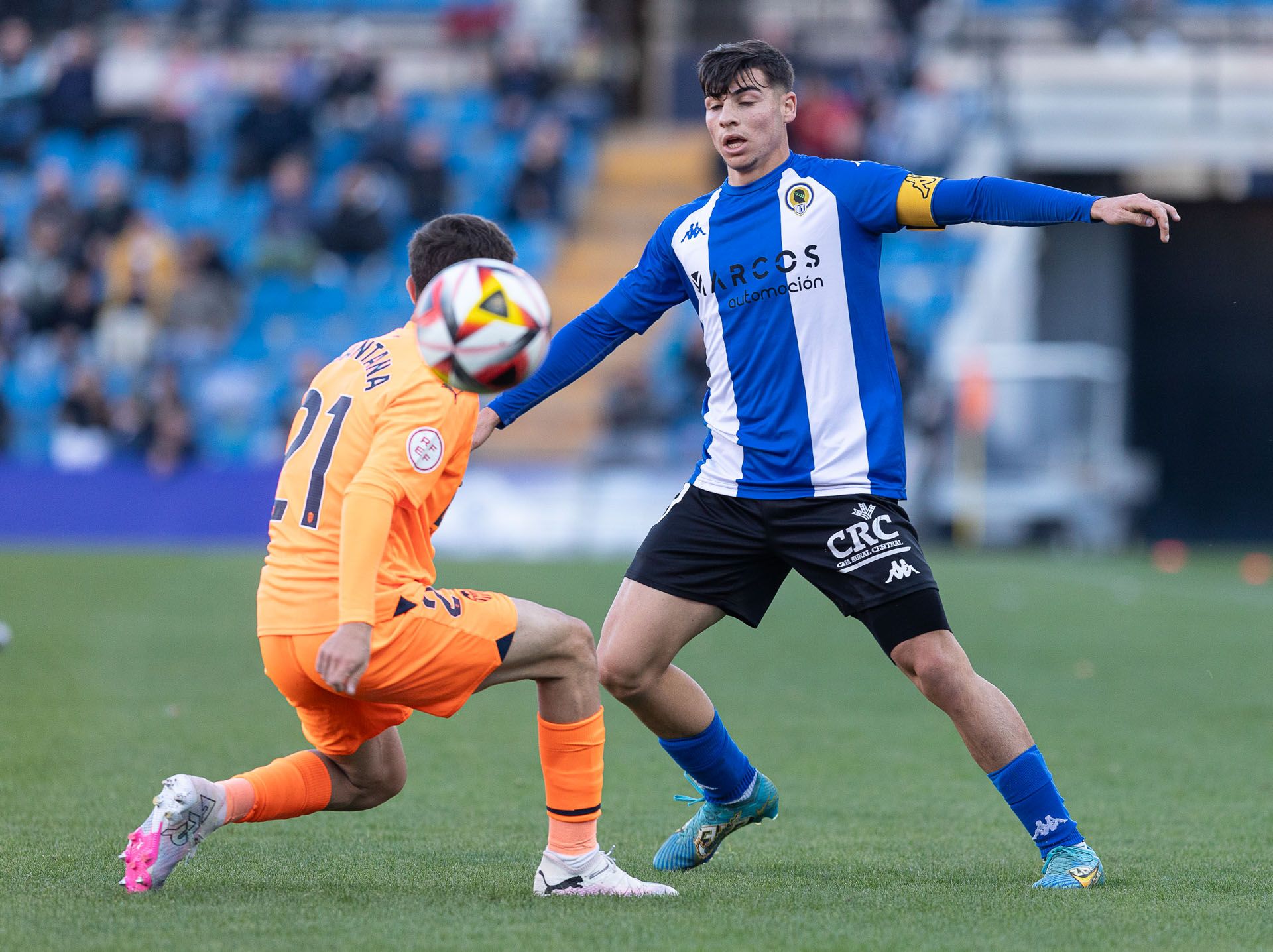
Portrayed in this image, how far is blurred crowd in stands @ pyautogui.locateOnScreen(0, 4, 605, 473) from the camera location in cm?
2036

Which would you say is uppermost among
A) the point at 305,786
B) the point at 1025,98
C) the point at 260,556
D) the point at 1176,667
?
the point at 1025,98

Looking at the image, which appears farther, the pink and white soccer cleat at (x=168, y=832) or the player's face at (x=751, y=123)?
the player's face at (x=751, y=123)

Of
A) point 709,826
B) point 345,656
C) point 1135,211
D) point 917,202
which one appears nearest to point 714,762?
point 709,826

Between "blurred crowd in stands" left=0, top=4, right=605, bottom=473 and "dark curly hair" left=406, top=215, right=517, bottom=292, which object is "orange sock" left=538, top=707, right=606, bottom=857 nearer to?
"dark curly hair" left=406, top=215, right=517, bottom=292

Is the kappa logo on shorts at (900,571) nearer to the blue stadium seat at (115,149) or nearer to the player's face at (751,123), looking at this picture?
the player's face at (751,123)

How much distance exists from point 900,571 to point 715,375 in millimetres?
868

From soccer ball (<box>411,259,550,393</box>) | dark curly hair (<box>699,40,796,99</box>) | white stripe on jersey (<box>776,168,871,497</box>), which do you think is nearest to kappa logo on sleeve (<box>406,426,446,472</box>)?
soccer ball (<box>411,259,550,393</box>)

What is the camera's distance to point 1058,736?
25.0 feet

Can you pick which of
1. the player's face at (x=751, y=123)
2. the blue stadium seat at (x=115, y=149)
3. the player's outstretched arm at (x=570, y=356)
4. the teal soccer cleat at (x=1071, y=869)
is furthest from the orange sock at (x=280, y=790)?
the blue stadium seat at (x=115, y=149)

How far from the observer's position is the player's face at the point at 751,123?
5004 millimetres

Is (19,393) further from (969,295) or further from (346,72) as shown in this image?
→ (969,295)

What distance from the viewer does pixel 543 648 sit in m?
4.58

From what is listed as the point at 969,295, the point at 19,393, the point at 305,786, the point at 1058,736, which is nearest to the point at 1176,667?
the point at 1058,736

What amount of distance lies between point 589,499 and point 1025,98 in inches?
327
